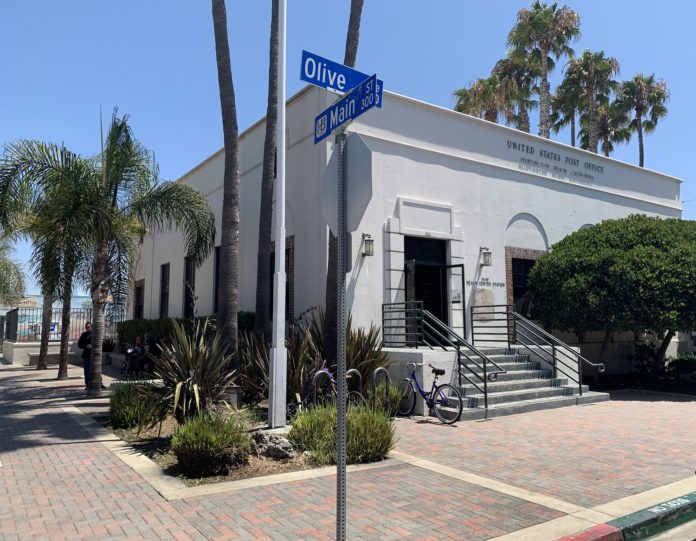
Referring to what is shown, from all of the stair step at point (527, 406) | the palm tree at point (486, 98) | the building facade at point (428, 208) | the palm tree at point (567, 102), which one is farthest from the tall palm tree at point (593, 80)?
the stair step at point (527, 406)

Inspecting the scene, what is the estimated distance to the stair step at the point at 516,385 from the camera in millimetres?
11758

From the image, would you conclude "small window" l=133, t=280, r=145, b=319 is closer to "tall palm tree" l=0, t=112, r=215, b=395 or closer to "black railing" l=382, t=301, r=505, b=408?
"tall palm tree" l=0, t=112, r=215, b=395

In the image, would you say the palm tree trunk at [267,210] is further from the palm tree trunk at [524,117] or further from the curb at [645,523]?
the palm tree trunk at [524,117]

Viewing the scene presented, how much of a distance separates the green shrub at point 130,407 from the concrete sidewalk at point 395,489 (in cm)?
49

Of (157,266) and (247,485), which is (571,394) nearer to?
(247,485)

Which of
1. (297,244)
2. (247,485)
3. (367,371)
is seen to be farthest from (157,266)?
(247,485)

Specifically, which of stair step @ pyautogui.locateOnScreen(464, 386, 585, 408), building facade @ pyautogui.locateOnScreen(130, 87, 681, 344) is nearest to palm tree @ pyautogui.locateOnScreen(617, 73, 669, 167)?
building facade @ pyautogui.locateOnScreen(130, 87, 681, 344)

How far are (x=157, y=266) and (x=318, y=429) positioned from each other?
1913 centimetres

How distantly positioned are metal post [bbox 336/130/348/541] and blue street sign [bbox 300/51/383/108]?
68.2 inches

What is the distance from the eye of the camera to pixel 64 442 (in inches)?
332

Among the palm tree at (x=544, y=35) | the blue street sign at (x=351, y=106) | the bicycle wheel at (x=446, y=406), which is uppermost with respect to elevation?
the palm tree at (x=544, y=35)

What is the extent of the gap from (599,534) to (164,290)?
859 inches

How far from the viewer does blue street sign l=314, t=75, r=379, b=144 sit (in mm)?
4426

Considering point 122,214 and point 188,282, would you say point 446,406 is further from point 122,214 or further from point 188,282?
point 188,282
